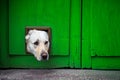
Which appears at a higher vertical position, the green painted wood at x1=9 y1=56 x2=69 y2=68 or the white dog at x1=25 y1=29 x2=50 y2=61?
the white dog at x1=25 y1=29 x2=50 y2=61

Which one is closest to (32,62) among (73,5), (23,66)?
(23,66)

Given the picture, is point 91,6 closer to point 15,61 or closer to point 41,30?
point 41,30

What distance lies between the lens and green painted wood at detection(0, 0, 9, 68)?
11.6ft

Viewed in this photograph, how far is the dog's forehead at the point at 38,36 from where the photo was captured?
11.2 feet

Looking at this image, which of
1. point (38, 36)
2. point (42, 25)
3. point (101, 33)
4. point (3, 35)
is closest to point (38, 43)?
point (38, 36)

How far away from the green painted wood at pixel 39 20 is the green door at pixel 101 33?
165 mm

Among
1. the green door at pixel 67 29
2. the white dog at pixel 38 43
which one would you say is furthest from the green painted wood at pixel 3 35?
the white dog at pixel 38 43

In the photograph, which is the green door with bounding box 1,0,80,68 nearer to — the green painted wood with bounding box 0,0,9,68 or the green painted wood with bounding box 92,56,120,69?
the green painted wood with bounding box 0,0,9,68

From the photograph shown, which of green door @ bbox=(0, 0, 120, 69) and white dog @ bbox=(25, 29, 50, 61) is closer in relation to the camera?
white dog @ bbox=(25, 29, 50, 61)

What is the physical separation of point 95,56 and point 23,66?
1.98 ft

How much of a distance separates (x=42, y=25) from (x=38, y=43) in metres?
0.21

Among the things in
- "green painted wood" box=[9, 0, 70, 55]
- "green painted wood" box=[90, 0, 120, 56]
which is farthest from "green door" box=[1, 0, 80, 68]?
"green painted wood" box=[90, 0, 120, 56]

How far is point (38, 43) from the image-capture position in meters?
3.39

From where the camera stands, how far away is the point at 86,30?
354cm
